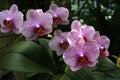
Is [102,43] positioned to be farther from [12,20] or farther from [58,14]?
[12,20]

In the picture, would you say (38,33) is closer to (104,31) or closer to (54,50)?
(54,50)

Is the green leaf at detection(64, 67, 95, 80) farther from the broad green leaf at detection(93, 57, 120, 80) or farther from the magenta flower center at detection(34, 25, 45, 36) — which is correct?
the magenta flower center at detection(34, 25, 45, 36)

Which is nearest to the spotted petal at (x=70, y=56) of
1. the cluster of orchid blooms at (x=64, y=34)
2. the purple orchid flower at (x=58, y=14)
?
the cluster of orchid blooms at (x=64, y=34)

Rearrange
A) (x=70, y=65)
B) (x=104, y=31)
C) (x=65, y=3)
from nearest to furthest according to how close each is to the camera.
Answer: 1. (x=70, y=65)
2. (x=104, y=31)
3. (x=65, y=3)

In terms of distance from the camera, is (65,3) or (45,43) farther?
(65,3)

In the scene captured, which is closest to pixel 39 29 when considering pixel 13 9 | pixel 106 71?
pixel 13 9

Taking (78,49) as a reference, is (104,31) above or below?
below

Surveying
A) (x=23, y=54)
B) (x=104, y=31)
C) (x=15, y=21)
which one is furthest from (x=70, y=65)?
(x=104, y=31)

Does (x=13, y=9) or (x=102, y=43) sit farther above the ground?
(x=13, y=9)
